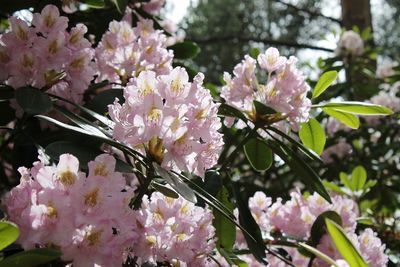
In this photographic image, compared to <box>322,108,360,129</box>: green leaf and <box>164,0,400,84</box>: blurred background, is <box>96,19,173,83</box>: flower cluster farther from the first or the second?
<box>164,0,400,84</box>: blurred background

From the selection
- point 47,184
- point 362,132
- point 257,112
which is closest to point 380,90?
point 362,132

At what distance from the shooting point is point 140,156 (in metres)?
1.03

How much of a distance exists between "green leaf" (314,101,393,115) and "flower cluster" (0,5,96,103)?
1.93 ft

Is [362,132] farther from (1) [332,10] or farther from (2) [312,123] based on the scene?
(1) [332,10]

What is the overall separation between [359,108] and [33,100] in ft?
2.34

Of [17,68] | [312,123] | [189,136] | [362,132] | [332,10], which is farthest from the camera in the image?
[332,10]

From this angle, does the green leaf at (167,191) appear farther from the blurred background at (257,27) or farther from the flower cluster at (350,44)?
the blurred background at (257,27)

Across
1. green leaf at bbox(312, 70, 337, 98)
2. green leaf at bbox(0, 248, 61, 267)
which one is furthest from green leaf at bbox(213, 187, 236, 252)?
green leaf at bbox(0, 248, 61, 267)

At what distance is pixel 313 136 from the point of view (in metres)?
1.56

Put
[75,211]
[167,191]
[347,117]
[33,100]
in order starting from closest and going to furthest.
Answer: [75,211] < [167,191] < [33,100] < [347,117]

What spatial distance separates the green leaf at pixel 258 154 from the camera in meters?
1.52

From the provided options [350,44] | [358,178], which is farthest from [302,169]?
[350,44]

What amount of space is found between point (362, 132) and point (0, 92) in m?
2.34

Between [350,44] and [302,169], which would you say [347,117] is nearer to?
[302,169]
